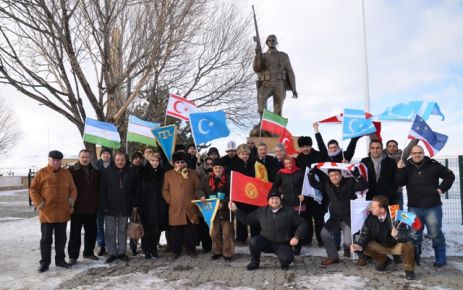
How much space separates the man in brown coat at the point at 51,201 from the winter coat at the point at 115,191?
0.53 m

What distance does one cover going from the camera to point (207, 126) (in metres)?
7.44

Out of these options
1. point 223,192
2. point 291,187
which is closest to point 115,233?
point 223,192

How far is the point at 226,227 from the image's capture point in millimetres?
6293

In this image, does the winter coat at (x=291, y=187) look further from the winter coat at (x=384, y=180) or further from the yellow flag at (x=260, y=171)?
the winter coat at (x=384, y=180)

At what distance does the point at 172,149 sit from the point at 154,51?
418 cm

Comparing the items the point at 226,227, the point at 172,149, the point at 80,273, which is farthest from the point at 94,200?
the point at 226,227

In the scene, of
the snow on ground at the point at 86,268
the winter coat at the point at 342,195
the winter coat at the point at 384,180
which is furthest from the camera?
the winter coat at the point at 384,180

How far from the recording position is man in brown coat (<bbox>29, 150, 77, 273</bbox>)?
586 centimetres

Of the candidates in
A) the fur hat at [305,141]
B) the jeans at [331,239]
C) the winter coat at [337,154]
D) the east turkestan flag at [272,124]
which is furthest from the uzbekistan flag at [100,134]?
the jeans at [331,239]

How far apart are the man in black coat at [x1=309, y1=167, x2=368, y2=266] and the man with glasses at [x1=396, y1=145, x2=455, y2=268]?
675 millimetres

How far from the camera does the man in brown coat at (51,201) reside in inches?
231

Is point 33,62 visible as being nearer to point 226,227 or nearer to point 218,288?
point 226,227

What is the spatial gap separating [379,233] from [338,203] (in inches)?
29.1

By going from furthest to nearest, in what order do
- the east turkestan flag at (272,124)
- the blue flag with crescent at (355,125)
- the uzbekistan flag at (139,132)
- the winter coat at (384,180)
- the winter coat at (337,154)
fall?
the east turkestan flag at (272,124) < the uzbekistan flag at (139,132) < the winter coat at (337,154) < the blue flag with crescent at (355,125) < the winter coat at (384,180)
